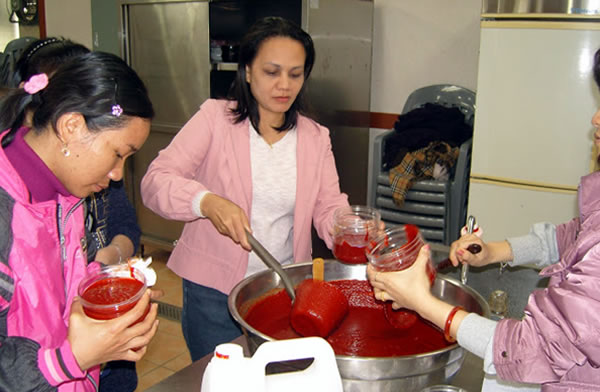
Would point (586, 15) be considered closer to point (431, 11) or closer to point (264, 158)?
point (431, 11)

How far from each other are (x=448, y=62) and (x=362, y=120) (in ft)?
2.31

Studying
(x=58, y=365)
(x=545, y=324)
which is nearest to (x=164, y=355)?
(x=58, y=365)

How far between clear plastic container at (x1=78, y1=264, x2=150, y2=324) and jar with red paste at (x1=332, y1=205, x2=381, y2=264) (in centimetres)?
59

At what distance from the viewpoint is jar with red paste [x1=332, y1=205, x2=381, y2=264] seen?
4.93 feet

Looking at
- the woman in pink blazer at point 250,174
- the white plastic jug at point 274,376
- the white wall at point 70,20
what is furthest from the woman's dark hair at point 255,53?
the white wall at point 70,20

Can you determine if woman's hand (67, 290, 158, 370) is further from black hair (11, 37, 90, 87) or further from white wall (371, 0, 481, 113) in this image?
white wall (371, 0, 481, 113)

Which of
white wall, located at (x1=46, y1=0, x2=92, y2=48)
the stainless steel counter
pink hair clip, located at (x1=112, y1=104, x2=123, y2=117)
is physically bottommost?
the stainless steel counter

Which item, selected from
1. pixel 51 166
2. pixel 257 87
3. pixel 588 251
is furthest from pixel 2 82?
pixel 588 251

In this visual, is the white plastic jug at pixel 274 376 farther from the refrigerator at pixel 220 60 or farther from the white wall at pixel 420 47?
the white wall at pixel 420 47

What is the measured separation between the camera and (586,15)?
276 centimetres

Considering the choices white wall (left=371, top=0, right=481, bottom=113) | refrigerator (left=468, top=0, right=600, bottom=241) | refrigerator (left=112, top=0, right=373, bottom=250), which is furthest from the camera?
white wall (left=371, top=0, right=481, bottom=113)

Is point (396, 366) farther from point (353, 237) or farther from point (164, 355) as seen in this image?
point (164, 355)

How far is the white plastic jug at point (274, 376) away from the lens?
0.89 metres

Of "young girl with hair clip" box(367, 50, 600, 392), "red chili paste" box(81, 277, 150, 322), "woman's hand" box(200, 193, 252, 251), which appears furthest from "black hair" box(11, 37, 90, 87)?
"young girl with hair clip" box(367, 50, 600, 392)
